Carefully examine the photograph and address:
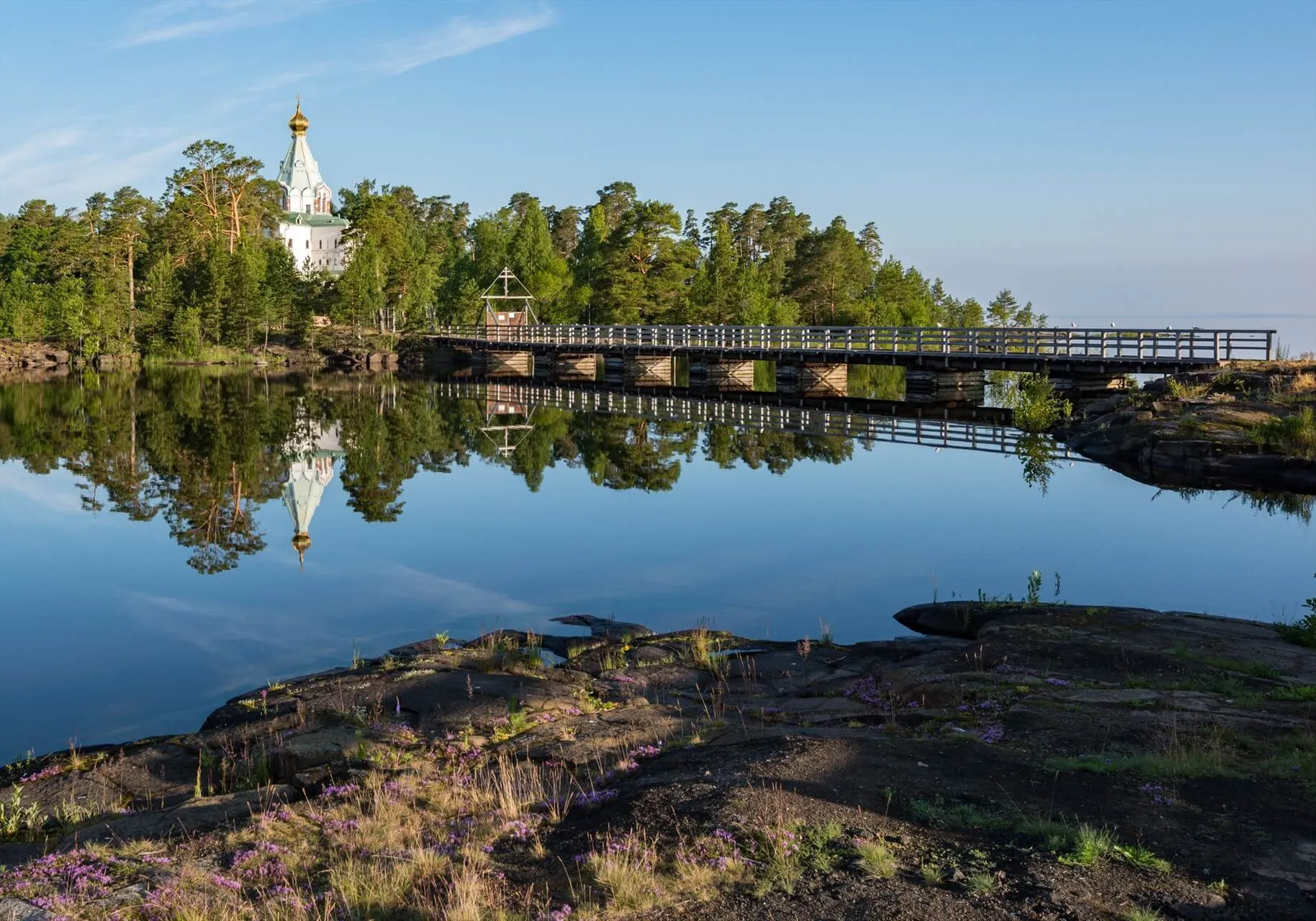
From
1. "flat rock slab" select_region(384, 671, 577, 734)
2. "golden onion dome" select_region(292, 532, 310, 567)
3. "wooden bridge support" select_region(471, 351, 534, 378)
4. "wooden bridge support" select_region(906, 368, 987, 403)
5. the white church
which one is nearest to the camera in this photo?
"flat rock slab" select_region(384, 671, 577, 734)

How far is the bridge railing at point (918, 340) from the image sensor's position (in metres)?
41.7

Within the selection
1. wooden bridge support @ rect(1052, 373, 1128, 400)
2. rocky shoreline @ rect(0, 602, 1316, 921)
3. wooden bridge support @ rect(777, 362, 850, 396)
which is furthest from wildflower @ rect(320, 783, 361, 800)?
wooden bridge support @ rect(777, 362, 850, 396)

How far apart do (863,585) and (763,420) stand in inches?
1058

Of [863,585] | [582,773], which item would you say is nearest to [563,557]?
[863,585]

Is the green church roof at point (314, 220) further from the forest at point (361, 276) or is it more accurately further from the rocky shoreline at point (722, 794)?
the rocky shoreline at point (722, 794)

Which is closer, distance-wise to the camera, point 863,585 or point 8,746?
point 8,746

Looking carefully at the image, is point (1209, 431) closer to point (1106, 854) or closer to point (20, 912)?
point (1106, 854)

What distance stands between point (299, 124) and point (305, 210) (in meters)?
9.48

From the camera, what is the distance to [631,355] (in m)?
70.1

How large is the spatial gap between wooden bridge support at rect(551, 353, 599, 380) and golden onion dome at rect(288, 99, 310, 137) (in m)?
63.1

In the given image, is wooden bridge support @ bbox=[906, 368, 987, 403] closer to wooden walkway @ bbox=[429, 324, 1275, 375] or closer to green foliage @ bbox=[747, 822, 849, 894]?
wooden walkway @ bbox=[429, 324, 1275, 375]

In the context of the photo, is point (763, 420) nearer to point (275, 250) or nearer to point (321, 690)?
point (321, 690)

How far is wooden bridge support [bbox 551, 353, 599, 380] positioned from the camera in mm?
78375

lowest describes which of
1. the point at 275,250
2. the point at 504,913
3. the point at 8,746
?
the point at 8,746
